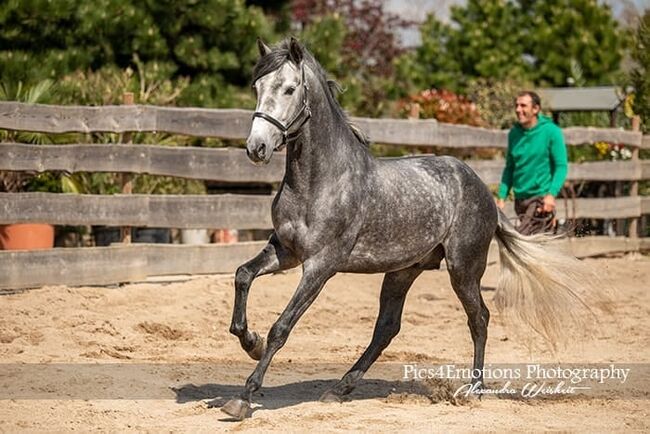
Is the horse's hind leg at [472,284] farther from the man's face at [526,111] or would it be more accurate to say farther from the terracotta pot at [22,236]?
the terracotta pot at [22,236]

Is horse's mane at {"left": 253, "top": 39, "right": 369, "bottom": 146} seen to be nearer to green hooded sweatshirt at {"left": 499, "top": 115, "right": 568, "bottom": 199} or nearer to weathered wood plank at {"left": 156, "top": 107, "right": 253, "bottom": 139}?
green hooded sweatshirt at {"left": 499, "top": 115, "right": 568, "bottom": 199}

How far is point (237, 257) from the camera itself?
1080cm

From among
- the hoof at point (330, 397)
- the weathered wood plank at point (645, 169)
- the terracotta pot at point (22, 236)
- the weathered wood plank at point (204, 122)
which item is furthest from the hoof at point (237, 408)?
the weathered wood plank at point (645, 169)

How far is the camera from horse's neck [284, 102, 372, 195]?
595cm

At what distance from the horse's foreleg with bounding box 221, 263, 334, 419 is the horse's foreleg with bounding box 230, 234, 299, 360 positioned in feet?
0.57

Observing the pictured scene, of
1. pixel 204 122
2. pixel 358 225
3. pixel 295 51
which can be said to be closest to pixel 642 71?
pixel 204 122

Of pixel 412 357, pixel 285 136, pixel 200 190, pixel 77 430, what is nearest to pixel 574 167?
pixel 200 190

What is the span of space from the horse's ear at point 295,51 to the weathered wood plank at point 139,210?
413 cm

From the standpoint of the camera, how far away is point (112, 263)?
965cm

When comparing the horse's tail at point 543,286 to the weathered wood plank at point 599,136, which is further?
the weathered wood plank at point 599,136

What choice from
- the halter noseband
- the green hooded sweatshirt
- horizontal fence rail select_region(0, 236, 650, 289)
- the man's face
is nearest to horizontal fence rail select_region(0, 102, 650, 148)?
horizontal fence rail select_region(0, 236, 650, 289)

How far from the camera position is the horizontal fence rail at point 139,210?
9.16 meters

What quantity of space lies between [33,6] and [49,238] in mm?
4438

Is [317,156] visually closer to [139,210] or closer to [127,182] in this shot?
[139,210]
